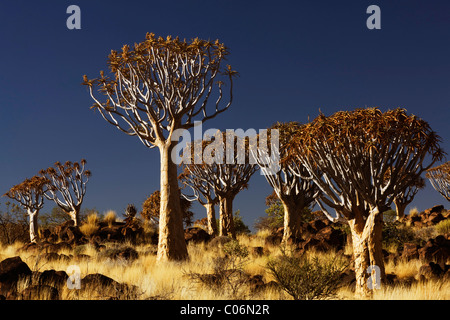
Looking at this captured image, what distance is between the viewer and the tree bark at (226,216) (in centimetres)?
2023

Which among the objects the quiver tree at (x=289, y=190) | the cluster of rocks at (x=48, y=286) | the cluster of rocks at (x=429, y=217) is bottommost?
the cluster of rocks at (x=48, y=286)

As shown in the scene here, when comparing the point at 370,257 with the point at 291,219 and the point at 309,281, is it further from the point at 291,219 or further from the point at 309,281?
the point at 291,219

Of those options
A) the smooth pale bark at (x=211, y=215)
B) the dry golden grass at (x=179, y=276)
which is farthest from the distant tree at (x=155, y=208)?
the dry golden grass at (x=179, y=276)

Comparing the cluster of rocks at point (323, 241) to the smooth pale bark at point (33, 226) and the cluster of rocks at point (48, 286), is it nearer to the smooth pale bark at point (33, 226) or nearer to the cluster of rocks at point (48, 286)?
the cluster of rocks at point (48, 286)

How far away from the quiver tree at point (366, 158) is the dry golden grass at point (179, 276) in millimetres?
994

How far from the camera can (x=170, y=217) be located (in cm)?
1295

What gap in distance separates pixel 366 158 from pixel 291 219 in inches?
330

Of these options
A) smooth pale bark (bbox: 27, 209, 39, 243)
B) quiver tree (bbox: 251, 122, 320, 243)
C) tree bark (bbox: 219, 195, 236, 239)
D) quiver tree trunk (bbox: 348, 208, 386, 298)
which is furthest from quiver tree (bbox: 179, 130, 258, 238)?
quiver tree trunk (bbox: 348, 208, 386, 298)

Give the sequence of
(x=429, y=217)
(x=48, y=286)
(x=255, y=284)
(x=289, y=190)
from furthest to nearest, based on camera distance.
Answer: (x=429, y=217), (x=289, y=190), (x=255, y=284), (x=48, y=286)

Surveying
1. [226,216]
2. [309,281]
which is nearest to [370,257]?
[309,281]

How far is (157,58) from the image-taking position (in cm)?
1411
